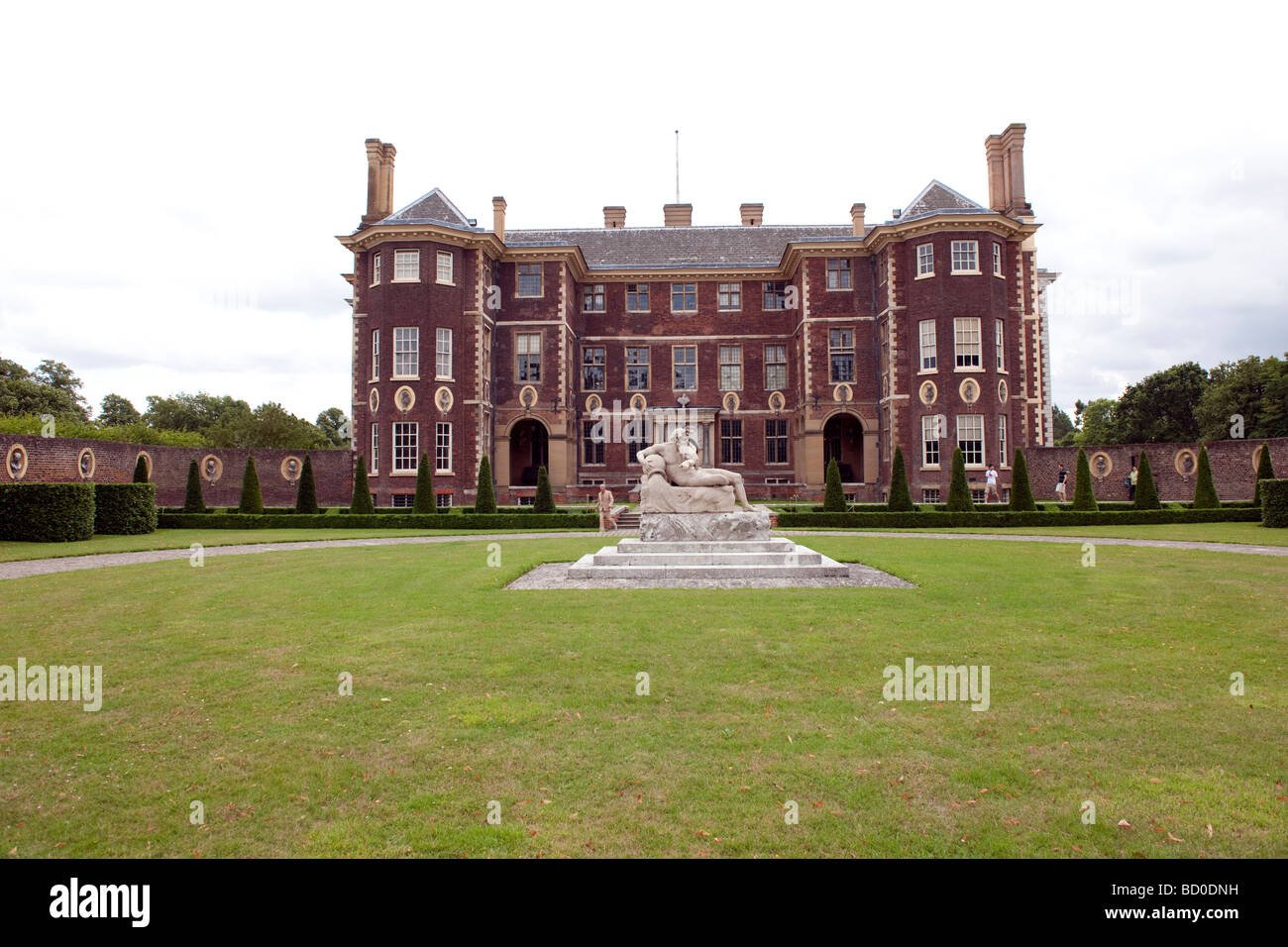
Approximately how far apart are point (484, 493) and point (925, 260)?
24254 mm

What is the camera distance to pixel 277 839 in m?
3.69

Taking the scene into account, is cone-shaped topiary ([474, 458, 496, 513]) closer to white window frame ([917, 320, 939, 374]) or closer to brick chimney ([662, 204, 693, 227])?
white window frame ([917, 320, 939, 374])

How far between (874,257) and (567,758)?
127ft

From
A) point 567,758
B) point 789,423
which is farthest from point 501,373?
point 567,758

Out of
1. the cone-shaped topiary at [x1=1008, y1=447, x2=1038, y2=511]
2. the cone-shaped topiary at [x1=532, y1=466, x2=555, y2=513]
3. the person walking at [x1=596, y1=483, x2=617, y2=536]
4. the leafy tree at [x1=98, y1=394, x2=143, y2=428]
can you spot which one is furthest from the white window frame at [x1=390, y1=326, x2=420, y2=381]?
the leafy tree at [x1=98, y1=394, x2=143, y2=428]

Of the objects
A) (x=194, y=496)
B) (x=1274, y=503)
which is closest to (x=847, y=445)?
(x=1274, y=503)

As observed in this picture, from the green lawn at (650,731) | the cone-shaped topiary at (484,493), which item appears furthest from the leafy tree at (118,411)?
the green lawn at (650,731)

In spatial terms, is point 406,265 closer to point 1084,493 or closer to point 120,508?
point 120,508

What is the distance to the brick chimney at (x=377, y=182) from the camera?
1523 inches

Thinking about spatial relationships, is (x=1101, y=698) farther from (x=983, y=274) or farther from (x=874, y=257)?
(x=874, y=257)

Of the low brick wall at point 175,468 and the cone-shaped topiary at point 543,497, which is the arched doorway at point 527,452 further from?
the cone-shaped topiary at point 543,497

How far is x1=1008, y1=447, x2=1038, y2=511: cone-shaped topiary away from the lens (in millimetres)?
26125

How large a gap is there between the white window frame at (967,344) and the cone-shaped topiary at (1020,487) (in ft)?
29.4

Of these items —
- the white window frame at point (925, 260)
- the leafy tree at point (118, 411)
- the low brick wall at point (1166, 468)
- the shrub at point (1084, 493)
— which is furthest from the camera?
the leafy tree at point (118, 411)
